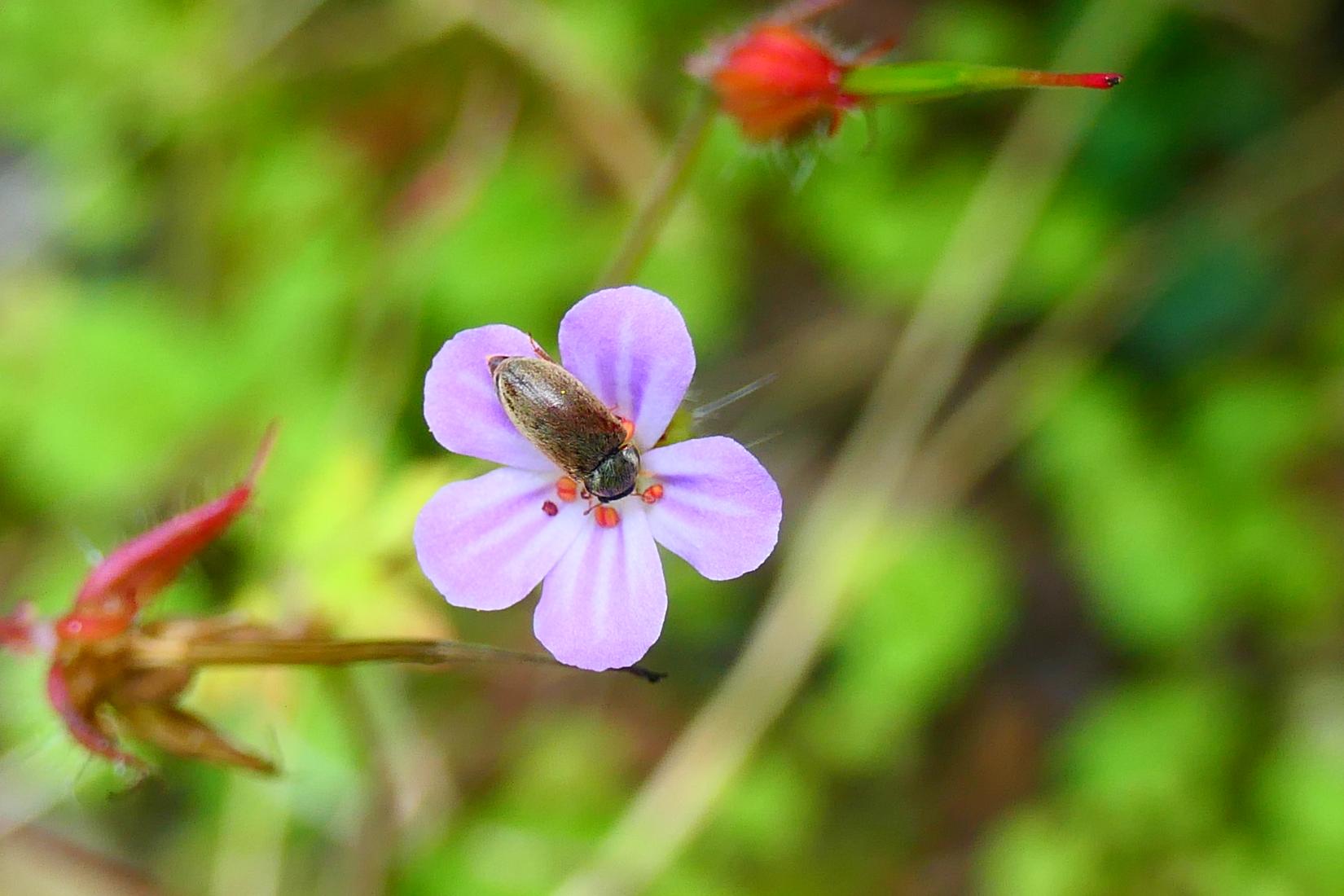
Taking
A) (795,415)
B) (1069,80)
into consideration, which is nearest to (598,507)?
(1069,80)

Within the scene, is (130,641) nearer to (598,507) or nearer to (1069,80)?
(598,507)

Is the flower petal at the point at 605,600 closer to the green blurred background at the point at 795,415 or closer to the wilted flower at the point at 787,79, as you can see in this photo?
the wilted flower at the point at 787,79

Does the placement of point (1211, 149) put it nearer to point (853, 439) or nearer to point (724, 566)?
point (853, 439)

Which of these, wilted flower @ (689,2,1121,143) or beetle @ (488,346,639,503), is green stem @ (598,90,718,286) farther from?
beetle @ (488,346,639,503)

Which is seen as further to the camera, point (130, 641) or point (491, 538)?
point (130, 641)

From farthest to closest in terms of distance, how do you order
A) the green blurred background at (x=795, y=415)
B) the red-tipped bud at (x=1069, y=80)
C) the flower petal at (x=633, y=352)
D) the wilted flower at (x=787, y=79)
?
the green blurred background at (x=795, y=415)
the wilted flower at (x=787, y=79)
the flower petal at (x=633, y=352)
the red-tipped bud at (x=1069, y=80)

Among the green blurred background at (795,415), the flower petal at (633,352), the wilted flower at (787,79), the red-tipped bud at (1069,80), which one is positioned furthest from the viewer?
the green blurred background at (795,415)

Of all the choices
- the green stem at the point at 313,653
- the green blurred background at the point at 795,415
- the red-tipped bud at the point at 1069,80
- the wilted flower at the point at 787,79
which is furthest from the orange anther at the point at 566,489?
the green blurred background at the point at 795,415

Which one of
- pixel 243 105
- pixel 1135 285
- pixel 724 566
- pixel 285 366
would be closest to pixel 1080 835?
pixel 1135 285

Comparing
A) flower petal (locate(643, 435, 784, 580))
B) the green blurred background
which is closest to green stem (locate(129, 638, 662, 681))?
flower petal (locate(643, 435, 784, 580))
